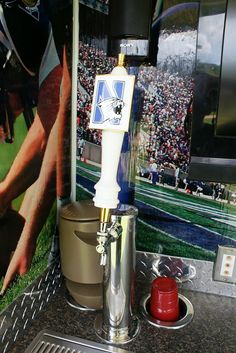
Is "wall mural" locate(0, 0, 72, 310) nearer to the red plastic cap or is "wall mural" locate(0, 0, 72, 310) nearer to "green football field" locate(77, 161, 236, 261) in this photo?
"green football field" locate(77, 161, 236, 261)

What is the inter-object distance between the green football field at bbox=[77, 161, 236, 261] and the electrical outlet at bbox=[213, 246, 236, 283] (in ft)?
0.08

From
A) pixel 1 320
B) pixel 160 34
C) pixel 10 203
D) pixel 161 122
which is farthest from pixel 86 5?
pixel 1 320

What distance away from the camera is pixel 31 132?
0.89 m

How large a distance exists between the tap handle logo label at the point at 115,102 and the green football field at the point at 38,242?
22 centimetres

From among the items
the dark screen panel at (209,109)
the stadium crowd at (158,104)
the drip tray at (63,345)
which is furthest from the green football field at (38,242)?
the dark screen panel at (209,109)

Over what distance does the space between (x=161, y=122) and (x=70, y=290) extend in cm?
56

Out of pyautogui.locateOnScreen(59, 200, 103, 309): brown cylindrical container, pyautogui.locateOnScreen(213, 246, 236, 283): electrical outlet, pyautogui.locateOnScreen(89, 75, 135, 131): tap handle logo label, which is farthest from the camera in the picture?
pyautogui.locateOnScreen(213, 246, 236, 283): electrical outlet

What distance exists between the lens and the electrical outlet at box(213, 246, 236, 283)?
3.47 feet

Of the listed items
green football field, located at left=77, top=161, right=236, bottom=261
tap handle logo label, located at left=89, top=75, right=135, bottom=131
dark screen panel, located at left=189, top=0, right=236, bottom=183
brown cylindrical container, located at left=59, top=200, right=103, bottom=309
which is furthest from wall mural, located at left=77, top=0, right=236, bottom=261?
tap handle logo label, located at left=89, top=75, right=135, bottom=131

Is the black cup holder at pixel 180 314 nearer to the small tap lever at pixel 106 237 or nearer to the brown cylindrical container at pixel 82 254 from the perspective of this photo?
the brown cylindrical container at pixel 82 254

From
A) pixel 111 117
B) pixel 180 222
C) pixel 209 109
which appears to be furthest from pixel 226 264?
pixel 111 117

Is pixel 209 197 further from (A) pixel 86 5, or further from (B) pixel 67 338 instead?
(A) pixel 86 5

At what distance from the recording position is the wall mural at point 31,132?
0.78 meters

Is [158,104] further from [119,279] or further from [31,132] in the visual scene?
[119,279]
